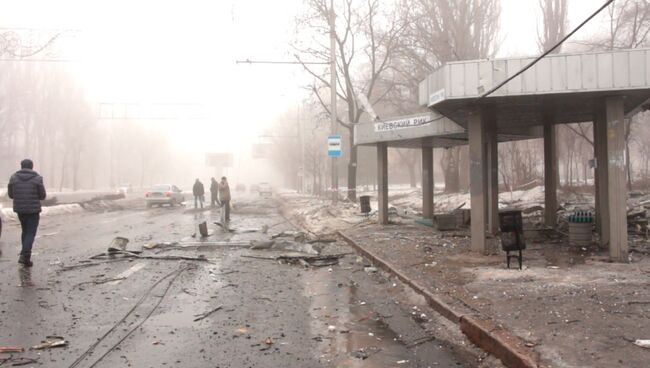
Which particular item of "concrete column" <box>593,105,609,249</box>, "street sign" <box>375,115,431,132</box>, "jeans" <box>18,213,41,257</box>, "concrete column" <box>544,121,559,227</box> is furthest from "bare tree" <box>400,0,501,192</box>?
"jeans" <box>18,213,41,257</box>

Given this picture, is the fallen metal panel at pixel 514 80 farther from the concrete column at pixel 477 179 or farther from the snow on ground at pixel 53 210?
the snow on ground at pixel 53 210

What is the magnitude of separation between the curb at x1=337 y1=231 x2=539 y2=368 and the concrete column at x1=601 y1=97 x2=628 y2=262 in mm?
4607

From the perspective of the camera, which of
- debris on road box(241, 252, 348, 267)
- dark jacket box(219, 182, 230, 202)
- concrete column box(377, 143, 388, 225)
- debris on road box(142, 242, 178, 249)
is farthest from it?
dark jacket box(219, 182, 230, 202)

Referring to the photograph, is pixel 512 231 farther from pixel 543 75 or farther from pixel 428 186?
pixel 428 186

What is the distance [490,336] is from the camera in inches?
209

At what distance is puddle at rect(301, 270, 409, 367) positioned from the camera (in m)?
5.14

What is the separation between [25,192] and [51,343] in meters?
5.30

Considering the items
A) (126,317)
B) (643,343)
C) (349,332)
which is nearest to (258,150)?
(126,317)

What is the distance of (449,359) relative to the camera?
513 cm

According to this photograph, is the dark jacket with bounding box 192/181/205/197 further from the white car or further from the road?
the road

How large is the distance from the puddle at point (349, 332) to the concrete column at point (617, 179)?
522cm

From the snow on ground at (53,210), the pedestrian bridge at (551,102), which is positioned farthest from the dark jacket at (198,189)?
the pedestrian bridge at (551,102)

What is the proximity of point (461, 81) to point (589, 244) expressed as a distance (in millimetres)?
5241

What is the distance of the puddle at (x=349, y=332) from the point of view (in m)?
5.14
